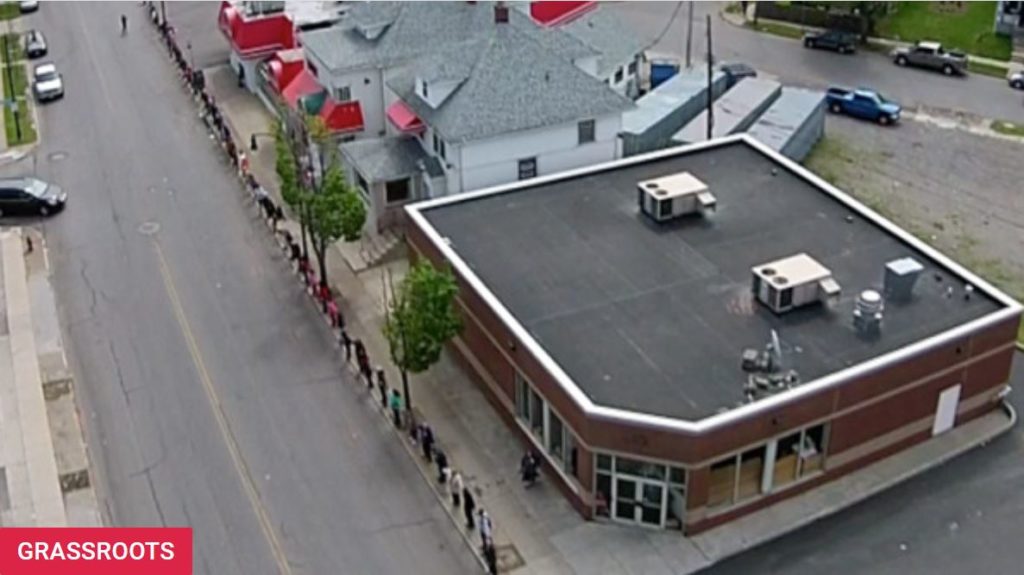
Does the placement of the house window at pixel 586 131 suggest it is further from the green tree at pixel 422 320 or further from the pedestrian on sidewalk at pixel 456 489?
the pedestrian on sidewalk at pixel 456 489

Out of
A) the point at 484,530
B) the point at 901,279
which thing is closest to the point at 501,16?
the point at 901,279

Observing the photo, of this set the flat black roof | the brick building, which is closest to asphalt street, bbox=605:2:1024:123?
the flat black roof

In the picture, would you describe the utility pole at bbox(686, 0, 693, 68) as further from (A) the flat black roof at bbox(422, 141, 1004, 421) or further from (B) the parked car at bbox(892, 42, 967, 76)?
(A) the flat black roof at bbox(422, 141, 1004, 421)

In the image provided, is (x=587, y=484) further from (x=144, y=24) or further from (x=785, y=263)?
(x=144, y=24)

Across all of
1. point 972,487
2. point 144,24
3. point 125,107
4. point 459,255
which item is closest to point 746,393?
point 972,487

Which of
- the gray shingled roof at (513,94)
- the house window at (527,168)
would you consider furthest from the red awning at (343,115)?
the house window at (527,168)
